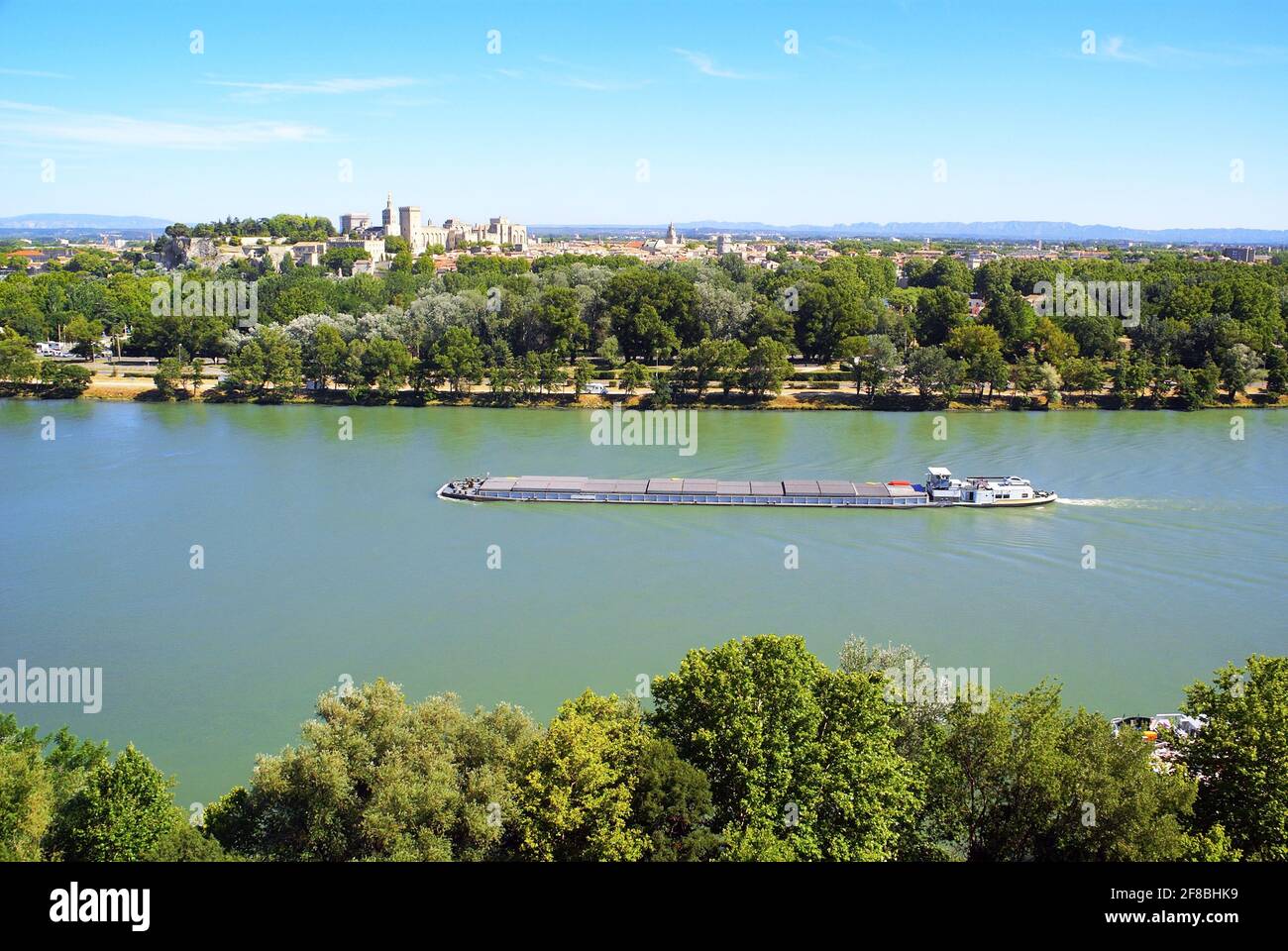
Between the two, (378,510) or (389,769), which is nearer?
(389,769)

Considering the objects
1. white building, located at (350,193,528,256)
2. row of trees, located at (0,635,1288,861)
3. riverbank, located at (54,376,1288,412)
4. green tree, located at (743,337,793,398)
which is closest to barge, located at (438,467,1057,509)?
riverbank, located at (54,376,1288,412)

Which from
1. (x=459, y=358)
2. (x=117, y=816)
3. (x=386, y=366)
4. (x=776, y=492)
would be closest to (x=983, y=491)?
(x=776, y=492)

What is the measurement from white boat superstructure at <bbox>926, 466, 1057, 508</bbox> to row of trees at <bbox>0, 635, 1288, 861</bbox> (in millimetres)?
6934

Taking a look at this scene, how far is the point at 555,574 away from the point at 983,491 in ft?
17.3

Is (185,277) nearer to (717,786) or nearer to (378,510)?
(378,510)

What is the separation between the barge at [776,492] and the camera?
12125 millimetres

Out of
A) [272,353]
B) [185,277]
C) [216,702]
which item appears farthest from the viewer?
[185,277]

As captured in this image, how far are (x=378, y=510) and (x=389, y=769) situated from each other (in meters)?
7.13

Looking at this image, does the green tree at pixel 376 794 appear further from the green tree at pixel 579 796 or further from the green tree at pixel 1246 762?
the green tree at pixel 1246 762

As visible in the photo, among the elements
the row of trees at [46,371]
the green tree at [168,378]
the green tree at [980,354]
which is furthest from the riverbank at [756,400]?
the green tree at [980,354]

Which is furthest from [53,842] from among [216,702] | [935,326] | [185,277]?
[185,277]

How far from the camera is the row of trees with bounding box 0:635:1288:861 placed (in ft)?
14.3

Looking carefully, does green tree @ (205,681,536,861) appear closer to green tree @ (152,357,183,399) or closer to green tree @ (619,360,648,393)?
green tree @ (619,360,648,393)
